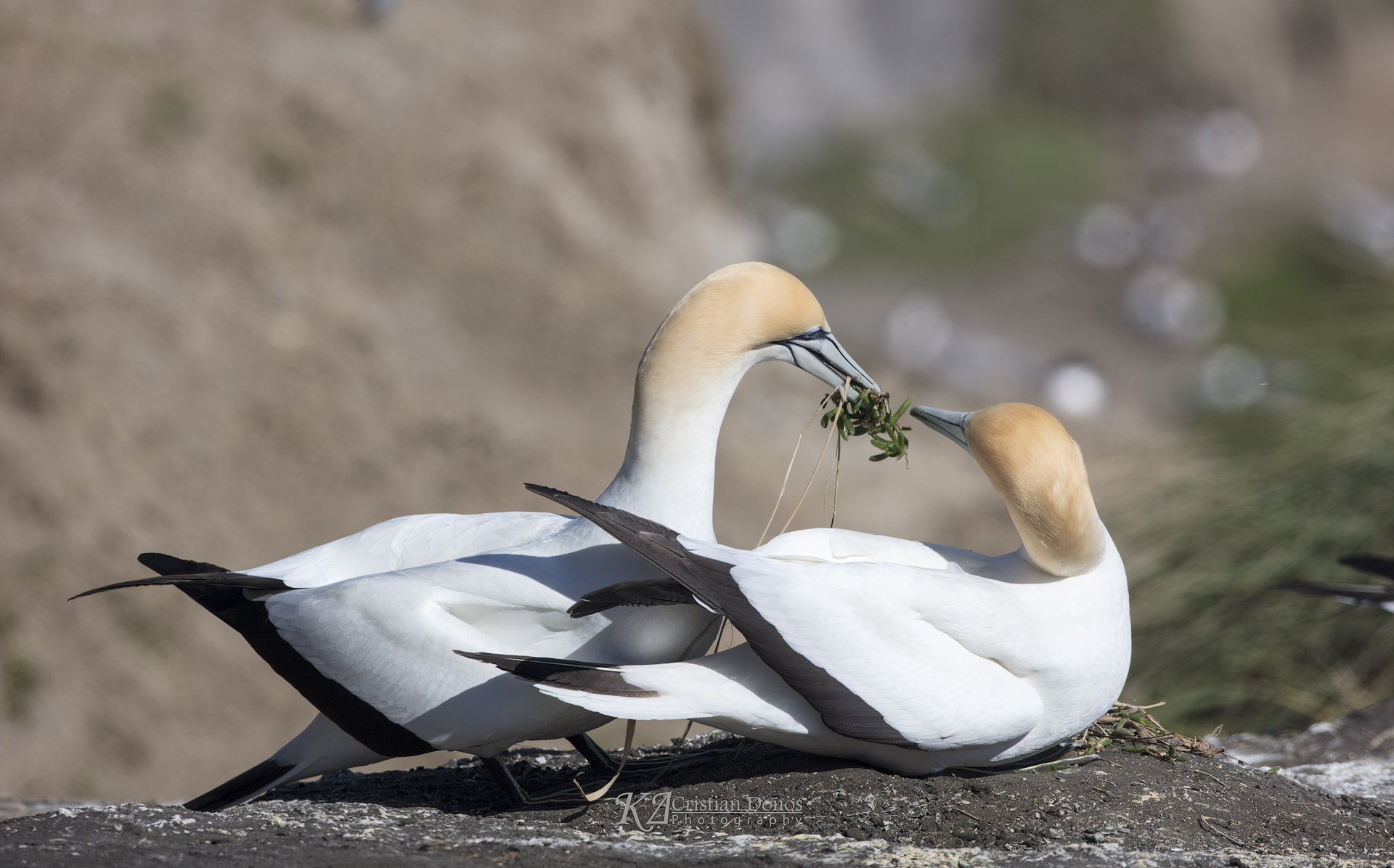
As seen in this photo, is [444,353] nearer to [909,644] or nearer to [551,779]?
[551,779]

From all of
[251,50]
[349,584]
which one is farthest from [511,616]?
[251,50]

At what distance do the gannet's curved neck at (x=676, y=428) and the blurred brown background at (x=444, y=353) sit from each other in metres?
3.25

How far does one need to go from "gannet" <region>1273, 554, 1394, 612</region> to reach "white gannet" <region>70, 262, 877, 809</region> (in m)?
2.68

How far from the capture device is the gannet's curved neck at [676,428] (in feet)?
12.0

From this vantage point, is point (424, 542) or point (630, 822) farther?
point (424, 542)

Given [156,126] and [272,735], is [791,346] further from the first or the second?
[156,126]

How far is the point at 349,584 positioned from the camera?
3.51 metres

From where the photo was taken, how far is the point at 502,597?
345 centimetres

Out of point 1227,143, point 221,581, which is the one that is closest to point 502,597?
point 221,581

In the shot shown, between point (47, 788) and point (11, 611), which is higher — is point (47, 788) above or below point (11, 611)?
below

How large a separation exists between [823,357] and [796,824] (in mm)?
1460

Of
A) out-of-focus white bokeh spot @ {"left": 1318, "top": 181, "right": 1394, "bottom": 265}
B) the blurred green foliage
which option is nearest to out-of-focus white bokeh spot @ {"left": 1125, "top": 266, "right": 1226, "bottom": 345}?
out-of-focus white bokeh spot @ {"left": 1318, "top": 181, "right": 1394, "bottom": 265}

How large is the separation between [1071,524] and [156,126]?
10.7 metres

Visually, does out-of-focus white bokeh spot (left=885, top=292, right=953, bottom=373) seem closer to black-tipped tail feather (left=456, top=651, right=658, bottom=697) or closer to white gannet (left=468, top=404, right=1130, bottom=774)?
white gannet (left=468, top=404, right=1130, bottom=774)
